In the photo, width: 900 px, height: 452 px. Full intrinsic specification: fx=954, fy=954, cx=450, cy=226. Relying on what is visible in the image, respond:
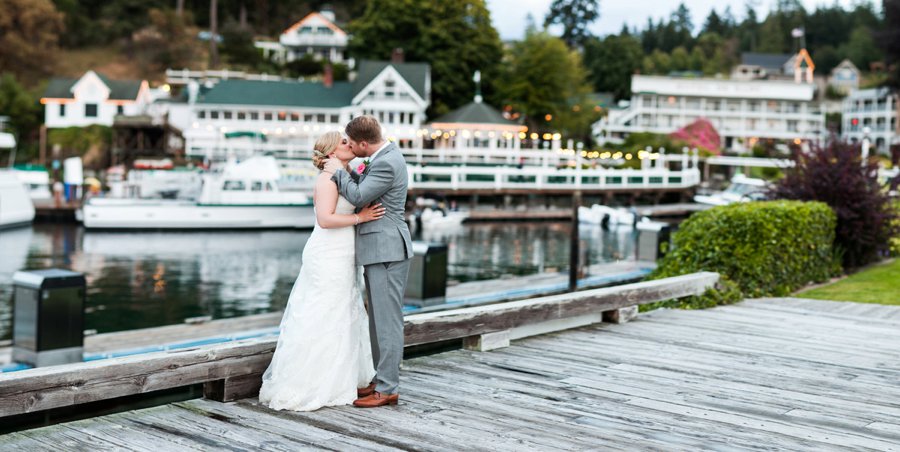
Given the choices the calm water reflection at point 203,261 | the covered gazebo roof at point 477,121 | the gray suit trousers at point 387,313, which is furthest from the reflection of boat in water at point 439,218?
the gray suit trousers at point 387,313

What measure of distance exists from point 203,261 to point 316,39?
2385 inches

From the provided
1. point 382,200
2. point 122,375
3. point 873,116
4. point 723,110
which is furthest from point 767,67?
point 122,375

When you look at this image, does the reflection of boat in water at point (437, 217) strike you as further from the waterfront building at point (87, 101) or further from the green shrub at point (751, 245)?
the waterfront building at point (87, 101)

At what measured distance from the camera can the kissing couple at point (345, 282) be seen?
5.90m

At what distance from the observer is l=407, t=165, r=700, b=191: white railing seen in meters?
47.6

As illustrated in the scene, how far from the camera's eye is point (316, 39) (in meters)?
87.9

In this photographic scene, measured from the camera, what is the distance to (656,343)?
898 centimetres

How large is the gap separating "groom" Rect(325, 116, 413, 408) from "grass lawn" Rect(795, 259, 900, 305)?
28.7 feet

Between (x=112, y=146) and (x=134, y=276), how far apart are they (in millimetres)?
39461

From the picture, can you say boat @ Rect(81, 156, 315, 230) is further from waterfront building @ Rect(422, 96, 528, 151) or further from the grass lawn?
the grass lawn

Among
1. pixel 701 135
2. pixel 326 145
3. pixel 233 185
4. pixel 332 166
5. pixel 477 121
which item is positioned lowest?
pixel 233 185

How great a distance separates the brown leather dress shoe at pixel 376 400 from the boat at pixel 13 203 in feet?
120

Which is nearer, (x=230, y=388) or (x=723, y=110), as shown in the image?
(x=230, y=388)

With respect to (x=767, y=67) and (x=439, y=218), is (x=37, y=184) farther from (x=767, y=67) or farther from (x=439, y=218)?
(x=767, y=67)
